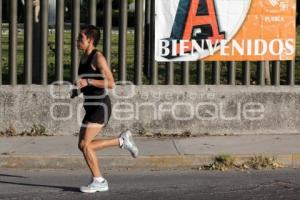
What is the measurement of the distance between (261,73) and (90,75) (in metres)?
4.61

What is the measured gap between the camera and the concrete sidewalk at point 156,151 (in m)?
8.87

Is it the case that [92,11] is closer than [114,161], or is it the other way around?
[114,161]

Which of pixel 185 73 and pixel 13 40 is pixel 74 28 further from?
pixel 185 73

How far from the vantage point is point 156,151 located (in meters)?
9.36

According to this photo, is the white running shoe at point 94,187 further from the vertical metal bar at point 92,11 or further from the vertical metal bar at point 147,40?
the vertical metal bar at point 92,11

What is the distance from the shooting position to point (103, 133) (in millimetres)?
10609

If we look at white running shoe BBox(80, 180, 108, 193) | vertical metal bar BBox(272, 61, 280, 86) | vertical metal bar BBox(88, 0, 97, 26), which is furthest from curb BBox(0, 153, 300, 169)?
vertical metal bar BBox(88, 0, 97, 26)

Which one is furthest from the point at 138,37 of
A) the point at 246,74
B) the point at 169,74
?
the point at 246,74

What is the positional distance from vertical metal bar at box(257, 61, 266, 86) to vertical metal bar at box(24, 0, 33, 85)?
3.64 meters

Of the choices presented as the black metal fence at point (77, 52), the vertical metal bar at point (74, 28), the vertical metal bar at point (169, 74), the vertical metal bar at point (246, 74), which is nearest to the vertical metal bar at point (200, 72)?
the black metal fence at point (77, 52)

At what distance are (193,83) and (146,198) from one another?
4688mm

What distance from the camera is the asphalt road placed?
7121 mm

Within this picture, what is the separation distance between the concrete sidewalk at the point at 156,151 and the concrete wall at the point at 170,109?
0.27 metres

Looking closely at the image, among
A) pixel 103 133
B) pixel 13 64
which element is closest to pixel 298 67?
pixel 103 133
